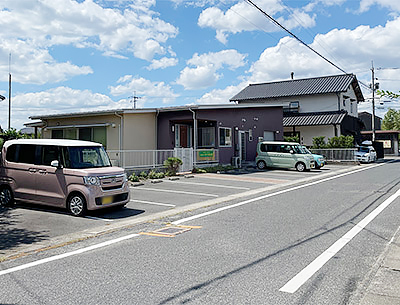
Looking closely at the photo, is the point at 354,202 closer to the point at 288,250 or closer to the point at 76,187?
the point at 288,250

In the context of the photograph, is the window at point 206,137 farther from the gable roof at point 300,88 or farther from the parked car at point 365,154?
the gable roof at point 300,88

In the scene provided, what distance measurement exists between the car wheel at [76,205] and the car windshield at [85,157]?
0.80m

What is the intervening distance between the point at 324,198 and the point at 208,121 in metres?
12.3

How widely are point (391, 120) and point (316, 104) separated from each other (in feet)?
114

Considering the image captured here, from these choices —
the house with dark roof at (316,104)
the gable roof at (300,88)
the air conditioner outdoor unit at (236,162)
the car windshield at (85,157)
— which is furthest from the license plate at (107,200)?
the gable roof at (300,88)

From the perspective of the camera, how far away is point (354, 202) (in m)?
10.9

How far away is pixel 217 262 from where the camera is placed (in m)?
5.41

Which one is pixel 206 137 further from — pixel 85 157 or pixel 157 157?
pixel 85 157

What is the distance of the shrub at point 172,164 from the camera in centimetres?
1797

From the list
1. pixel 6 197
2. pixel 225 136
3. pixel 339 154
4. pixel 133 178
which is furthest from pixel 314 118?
pixel 6 197

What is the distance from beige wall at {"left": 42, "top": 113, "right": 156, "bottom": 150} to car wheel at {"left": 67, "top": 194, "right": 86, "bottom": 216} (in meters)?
10.9

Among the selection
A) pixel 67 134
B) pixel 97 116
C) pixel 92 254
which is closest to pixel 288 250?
pixel 92 254

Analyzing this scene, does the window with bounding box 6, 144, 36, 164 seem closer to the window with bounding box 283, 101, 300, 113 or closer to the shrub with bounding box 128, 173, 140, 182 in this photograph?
the shrub with bounding box 128, 173, 140, 182

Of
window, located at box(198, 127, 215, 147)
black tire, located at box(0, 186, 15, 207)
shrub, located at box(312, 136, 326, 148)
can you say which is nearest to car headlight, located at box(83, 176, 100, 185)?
black tire, located at box(0, 186, 15, 207)
